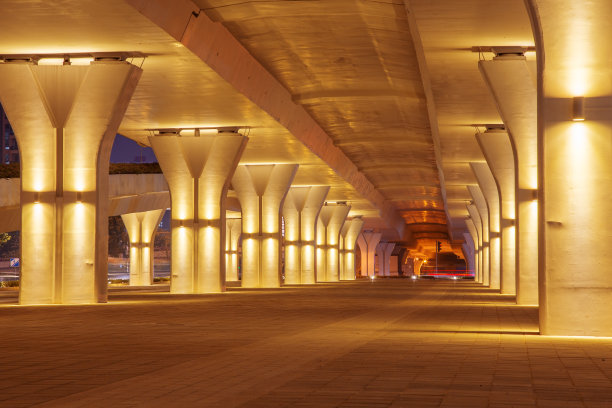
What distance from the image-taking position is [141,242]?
239 ft

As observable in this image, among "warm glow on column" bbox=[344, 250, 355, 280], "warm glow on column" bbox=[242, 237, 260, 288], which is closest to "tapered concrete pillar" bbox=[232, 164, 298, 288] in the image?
"warm glow on column" bbox=[242, 237, 260, 288]

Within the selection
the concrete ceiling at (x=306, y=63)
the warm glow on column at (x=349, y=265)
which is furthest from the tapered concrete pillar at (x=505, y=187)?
the warm glow on column at (x=349, y=265)

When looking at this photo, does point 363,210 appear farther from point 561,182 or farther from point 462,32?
point 561,182

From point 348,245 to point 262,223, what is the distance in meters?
50.0

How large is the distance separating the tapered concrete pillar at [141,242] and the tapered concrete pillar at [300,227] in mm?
10319

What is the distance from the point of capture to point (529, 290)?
1208 inches

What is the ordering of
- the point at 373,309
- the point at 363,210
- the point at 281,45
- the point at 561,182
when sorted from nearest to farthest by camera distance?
the point at 561,182 → the point at 373,309 → the point at 281,45 → the point at 363,210

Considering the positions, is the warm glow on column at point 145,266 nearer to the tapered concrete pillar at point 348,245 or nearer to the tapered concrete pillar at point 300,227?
the tapered concrete pillar at point 300,227

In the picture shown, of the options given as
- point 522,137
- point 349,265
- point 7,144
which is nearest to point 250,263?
point 522,137

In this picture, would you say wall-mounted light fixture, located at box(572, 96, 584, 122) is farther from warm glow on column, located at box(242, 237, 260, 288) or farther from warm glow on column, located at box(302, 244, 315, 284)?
warm glow on column, located at box(302, 244, 315, 284)

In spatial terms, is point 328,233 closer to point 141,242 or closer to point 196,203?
point 141,242

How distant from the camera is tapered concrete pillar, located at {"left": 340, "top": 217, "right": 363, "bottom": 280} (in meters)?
103

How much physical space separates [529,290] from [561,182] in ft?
49.2

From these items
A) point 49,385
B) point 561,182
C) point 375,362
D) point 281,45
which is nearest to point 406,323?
point 561,182
